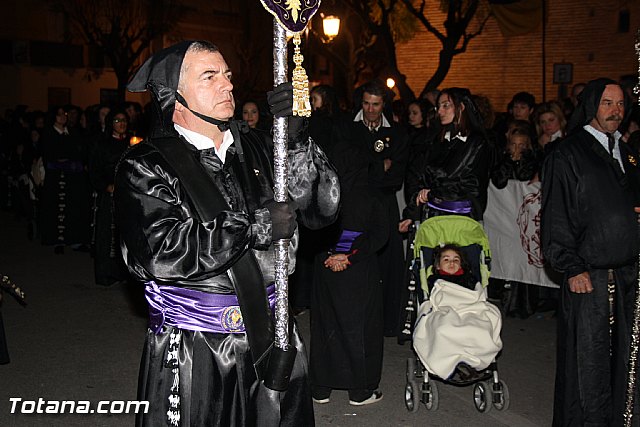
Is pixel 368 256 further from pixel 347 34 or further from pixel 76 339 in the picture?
pixel 347 34

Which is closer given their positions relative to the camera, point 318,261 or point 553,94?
point 318,261

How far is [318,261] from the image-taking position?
20.5 feet

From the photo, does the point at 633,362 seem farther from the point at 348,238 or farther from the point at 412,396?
the point at 348,238

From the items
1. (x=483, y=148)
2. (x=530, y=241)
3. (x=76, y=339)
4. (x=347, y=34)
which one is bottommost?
(x=76, y=339)

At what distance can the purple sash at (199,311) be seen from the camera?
341 centimetres

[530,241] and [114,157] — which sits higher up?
[114,157]

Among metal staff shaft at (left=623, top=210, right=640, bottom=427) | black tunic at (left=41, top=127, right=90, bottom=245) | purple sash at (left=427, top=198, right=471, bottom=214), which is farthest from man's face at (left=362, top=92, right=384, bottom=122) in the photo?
black tunic at (left=41, top=127, right=90, bottom=245)

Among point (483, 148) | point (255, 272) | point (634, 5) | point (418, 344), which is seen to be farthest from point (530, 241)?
point (634, 5)

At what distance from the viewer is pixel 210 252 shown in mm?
3186

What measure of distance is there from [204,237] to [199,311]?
0.38m

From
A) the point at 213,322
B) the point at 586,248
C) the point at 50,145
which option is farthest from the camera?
the point at 50,145

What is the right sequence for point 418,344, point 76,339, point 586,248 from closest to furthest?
point 586,248
point 418,344
point 76,339

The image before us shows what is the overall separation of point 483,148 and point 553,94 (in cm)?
1920

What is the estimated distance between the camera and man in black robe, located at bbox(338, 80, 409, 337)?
723 centimetres
